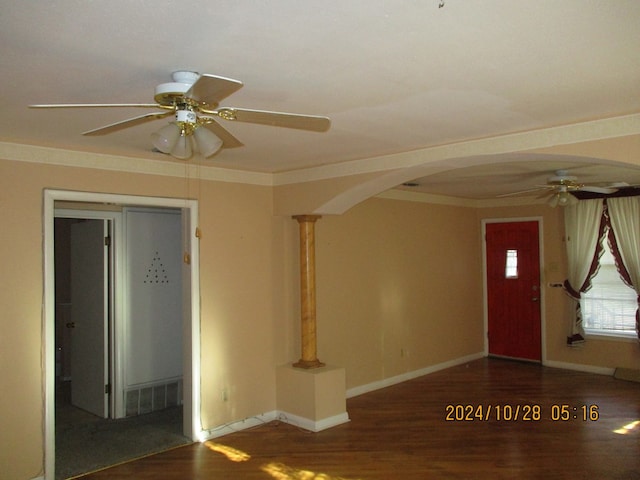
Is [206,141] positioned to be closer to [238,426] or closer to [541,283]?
[238,426]

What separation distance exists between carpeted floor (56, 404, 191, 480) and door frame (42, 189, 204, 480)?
10.1 inches

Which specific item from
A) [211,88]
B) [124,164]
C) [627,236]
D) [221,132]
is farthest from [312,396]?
[627,236]

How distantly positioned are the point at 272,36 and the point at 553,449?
13.1 ft

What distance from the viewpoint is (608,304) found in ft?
22.7

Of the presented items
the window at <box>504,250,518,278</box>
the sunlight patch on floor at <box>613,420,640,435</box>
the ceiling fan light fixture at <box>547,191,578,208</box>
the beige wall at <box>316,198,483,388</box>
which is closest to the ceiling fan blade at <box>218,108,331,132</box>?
the beige wall at <box>316,198,483,388</box>

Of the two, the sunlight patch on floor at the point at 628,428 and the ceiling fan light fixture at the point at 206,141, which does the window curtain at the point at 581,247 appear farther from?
the ceiling fan light fixture at the point at 206,141

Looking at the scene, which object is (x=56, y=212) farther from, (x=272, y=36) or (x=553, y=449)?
(x=553, y=449)

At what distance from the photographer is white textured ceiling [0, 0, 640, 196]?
5.70 feet

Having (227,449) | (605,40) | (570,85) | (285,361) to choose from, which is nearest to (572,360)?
(285,361)

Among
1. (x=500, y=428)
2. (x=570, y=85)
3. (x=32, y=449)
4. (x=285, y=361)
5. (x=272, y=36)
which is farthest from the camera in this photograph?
(x=285, y=361)

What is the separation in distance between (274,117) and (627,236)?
6.04m

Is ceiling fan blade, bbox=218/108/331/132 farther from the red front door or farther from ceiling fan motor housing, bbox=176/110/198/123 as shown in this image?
the red front door

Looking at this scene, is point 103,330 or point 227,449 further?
point 103,330

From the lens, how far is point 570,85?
2.53m
